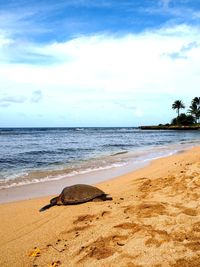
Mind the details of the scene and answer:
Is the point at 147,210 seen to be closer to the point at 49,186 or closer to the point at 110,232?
the point at 110,232

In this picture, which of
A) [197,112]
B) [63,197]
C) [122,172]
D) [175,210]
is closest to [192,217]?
[175,210]

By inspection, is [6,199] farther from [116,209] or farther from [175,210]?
[175,210]

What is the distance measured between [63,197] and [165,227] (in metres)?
3.08

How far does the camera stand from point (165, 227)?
4.64 meters

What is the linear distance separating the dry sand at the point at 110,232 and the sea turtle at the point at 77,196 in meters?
0.21

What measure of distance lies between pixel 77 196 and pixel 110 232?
252cm

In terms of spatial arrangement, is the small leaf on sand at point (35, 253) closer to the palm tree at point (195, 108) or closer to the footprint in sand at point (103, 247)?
the footprint in sand at point (103, 247)

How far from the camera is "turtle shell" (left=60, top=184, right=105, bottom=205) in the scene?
694 centimetres

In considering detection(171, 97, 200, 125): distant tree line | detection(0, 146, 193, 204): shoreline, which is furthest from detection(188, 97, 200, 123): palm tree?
detection(0, 146, 193, 204): shoreline

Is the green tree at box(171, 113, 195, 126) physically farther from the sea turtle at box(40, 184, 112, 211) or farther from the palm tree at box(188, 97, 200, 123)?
the sea turtle at box(40, 184, 112, 211)

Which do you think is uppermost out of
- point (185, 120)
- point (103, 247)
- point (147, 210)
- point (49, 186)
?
point (185, 120)

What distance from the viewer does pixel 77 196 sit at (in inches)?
279

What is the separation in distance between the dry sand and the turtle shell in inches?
8.5

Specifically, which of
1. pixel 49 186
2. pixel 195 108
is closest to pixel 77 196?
pixel 49 186
